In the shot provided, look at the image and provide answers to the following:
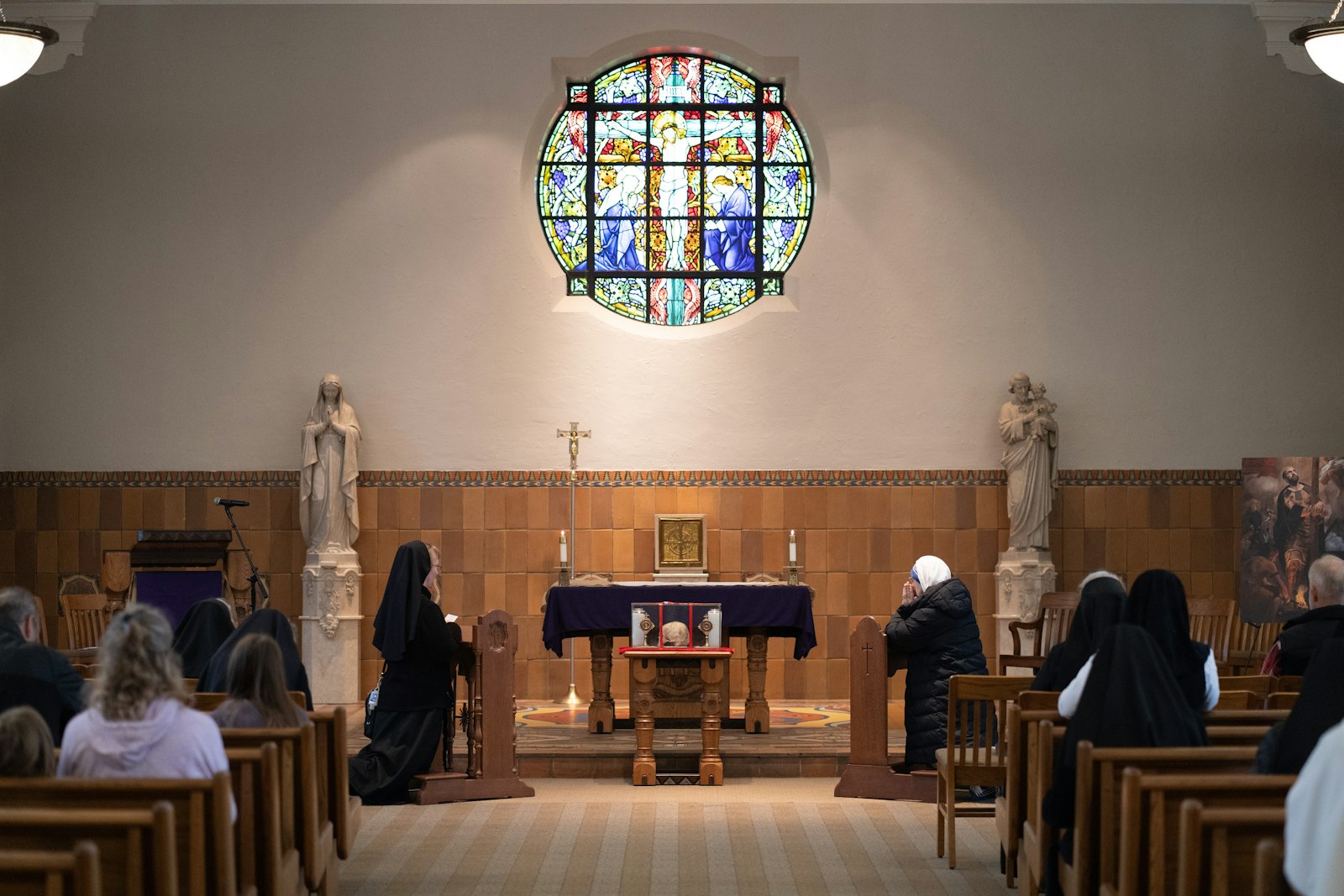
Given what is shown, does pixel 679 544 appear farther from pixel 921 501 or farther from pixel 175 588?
pixel 175 588

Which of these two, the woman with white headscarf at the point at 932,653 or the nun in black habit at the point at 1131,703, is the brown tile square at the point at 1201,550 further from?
the nun in black habit at the point at 1131,703

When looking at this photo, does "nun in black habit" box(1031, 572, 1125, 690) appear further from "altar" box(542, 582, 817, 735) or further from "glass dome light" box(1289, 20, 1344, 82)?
"altar" box(542, 582, 817, 735)

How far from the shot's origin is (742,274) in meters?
13.4

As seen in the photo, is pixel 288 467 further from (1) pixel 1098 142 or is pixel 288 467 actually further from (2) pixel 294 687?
(1) pixel 1098 142

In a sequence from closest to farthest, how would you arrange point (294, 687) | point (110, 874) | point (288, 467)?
point (110, 874) → point (294, 687) → point (288, 467)

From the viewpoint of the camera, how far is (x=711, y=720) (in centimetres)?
937

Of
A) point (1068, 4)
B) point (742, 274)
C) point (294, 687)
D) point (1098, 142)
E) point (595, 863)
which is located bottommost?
point (595, 863)

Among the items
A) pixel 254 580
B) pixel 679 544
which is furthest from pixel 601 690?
pixel 254 580

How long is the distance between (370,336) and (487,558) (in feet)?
7.11

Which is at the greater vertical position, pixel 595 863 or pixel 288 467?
pixel 288 467

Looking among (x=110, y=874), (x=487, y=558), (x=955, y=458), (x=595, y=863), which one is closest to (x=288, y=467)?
(x=487, y=558)

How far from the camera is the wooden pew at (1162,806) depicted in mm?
4258

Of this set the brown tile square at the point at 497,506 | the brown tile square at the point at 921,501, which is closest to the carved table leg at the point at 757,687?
the brown tile square at the point at 921,501

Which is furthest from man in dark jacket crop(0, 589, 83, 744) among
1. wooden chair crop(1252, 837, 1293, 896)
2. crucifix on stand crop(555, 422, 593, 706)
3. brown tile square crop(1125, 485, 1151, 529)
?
brown tile square crop(1125, 485, 1151, 529)
